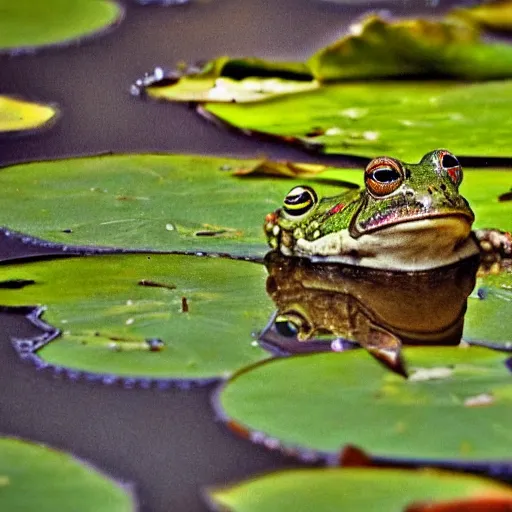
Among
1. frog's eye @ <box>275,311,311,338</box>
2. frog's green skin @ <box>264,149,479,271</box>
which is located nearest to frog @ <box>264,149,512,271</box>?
frog's green skin @ <box>264,149,479,271</box>

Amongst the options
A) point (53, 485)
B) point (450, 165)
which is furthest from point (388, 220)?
point (53, 485)

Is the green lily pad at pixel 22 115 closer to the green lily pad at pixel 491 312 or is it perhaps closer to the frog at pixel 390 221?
the frog at pixel 390 221

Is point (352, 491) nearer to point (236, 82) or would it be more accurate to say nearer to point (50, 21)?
point (236, 82)

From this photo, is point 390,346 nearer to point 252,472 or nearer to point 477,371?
point 477,371

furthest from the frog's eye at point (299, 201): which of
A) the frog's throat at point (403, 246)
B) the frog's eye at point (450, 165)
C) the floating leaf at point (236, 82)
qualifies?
the floating leaf at point (236, 82)

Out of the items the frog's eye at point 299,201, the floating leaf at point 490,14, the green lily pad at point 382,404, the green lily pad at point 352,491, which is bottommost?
the green lily pad at point 352,491

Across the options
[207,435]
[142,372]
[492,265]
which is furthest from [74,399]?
[492,265]
